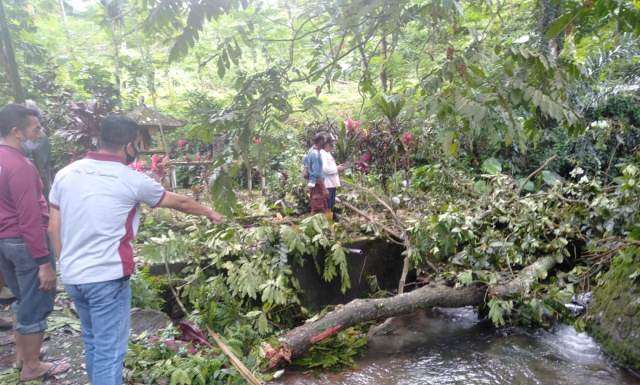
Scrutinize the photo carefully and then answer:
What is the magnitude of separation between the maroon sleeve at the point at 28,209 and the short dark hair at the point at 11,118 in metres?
0.28

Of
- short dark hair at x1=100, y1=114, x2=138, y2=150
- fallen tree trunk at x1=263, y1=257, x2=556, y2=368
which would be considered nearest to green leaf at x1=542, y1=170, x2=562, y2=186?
fallen tree trunk at x1=263, y1=257, x2=556, y2=368

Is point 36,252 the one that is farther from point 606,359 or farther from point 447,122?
point 606,359

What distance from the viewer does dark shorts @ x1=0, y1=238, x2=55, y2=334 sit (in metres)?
2.85

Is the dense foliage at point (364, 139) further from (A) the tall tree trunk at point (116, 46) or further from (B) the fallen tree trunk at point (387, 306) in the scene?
(B) the fallen tree trunk at point (387, 306)

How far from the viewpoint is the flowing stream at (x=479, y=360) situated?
4.35 m

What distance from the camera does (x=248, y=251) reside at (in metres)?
5.43

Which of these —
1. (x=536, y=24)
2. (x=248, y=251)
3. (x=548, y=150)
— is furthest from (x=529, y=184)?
(x=248, y=251)

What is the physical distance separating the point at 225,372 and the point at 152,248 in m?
1.65

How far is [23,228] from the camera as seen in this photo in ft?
9.12

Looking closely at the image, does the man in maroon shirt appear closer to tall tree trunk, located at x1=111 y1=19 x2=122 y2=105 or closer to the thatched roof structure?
tall tree trunk, located at x1=111 y1=19 x2=122 y2=105

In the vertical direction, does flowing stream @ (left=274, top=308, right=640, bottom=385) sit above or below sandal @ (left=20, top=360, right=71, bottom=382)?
below

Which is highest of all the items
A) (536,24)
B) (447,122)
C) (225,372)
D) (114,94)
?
(536,24)

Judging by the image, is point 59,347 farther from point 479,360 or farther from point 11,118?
point 479,360

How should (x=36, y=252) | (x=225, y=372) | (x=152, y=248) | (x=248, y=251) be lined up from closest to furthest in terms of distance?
(x=36, y=252)
(x=225, y=372)
(x=152, y=248)
(x=248, y=251)
